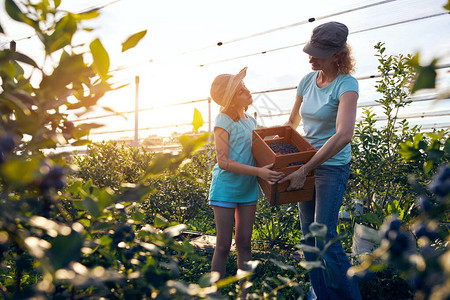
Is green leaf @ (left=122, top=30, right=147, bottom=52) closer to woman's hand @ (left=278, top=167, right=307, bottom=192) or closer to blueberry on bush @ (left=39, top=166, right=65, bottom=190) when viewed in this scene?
blueberry on bush @ (left=39, top=166, right=65, bottom=190)

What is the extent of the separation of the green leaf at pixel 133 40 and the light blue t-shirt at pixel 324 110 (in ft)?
4.86

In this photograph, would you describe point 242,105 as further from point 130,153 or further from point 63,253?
point 130,153

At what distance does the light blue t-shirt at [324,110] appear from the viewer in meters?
1.98

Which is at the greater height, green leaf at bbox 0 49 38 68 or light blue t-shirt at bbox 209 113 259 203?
green leaf at bbox 0 49 38 68

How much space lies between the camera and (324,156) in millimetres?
1862

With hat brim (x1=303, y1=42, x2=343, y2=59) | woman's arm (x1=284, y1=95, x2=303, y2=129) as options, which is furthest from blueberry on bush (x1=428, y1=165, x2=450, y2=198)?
woman's arm (x1=284, y1=95, x2=303, y2=129)

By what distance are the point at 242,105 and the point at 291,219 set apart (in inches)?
71.8

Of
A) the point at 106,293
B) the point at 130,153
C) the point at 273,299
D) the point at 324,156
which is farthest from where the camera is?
the point at 130,153

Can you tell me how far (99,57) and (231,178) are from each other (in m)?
1.69

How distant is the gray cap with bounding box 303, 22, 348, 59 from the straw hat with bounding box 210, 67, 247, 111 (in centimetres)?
52

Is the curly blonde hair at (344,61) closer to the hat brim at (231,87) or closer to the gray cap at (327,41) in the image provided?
the gray cap at (327,41)

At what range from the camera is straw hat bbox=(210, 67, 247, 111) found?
2301mm

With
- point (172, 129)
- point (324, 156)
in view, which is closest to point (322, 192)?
point (324, 156)

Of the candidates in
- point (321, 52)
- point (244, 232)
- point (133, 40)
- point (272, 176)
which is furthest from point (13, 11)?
point (244, 232)
